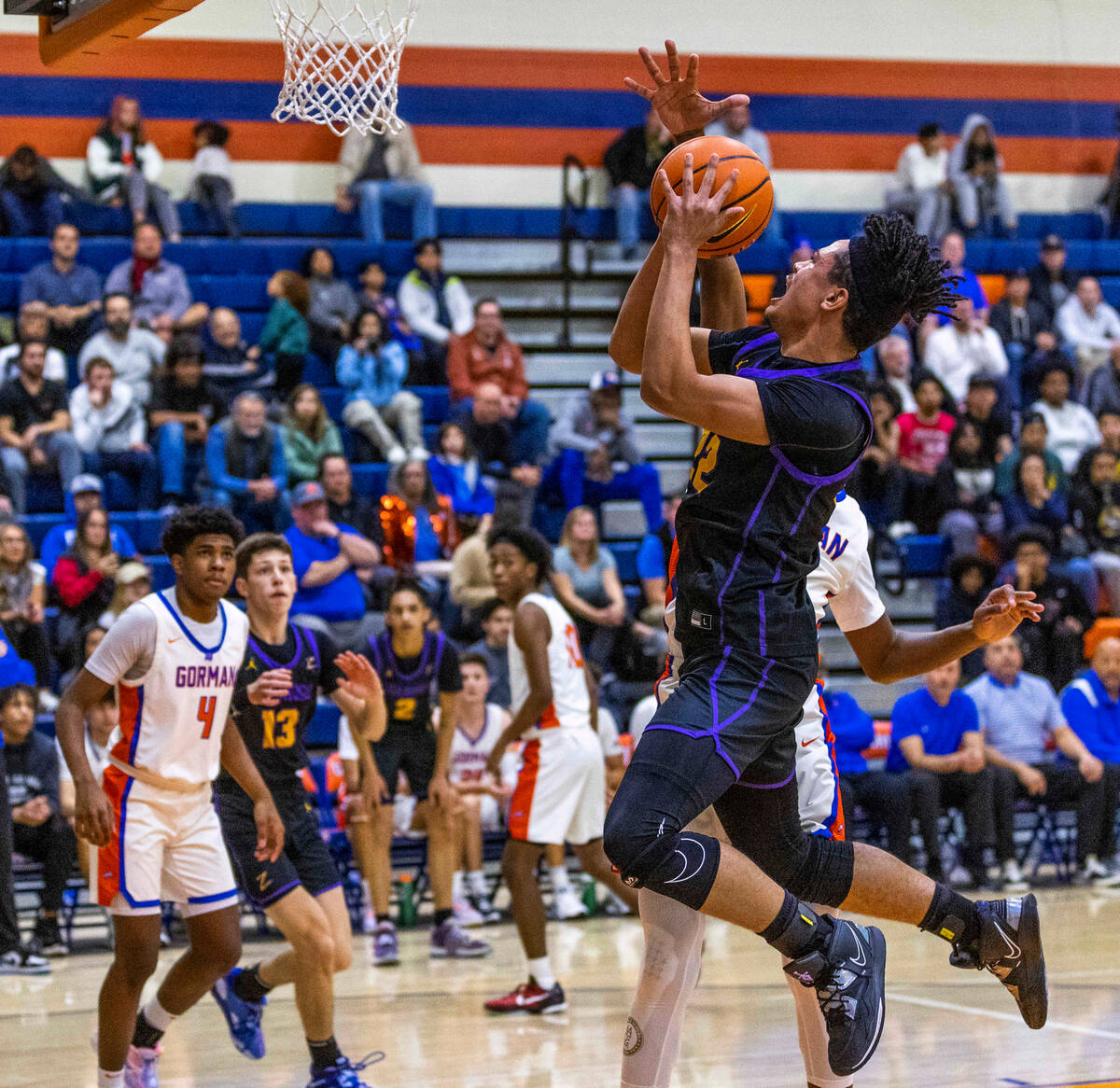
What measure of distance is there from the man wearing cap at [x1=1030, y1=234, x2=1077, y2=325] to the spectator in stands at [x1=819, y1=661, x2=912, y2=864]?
6788mm

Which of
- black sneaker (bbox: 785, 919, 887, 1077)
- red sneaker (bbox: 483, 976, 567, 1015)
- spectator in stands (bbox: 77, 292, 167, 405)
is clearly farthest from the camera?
spectator in stands (bbox: 77, 292, 167, 405)

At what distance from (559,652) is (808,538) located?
352cm

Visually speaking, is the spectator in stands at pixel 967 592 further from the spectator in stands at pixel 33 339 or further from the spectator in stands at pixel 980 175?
the spectator in stands at pixel 33 339

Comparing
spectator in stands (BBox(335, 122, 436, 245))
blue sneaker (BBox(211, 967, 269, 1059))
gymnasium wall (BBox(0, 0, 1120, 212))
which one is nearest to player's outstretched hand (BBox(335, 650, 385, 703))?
blue sneaker (BBox(211, 967, 269, 1059))

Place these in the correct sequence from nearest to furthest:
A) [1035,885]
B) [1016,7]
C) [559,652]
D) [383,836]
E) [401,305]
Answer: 1. [559,652]
2. [383,836]
3. [1035,885]
4. [401,305]
5. [1016,7]

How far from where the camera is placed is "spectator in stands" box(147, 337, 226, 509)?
11203 mm

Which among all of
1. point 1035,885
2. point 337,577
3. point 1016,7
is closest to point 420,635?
point 337,577

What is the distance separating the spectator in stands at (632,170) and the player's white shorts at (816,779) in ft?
34.9

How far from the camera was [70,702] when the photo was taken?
16.0ft

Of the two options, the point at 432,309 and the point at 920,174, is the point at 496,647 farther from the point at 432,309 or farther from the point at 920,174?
the point at 920,174

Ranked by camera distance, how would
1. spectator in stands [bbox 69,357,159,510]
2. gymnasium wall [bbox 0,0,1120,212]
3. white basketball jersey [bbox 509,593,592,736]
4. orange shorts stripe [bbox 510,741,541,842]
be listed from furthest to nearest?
gymnasium wall [bbox 0,0,1120,212] < spectator in stands [bbox 69,357,159,510] < white basketball jersey [bbox 509,593,592,736] < orange shorts stripe [bbox 510,741,541,842]

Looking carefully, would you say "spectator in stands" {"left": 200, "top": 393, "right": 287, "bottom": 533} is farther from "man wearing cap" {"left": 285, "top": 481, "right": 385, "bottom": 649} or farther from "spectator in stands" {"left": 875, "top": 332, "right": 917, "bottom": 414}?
"spectator in stands" {"left": 875, "top": 332, "right": 917, "bottom": 414}

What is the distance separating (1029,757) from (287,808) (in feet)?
19.1

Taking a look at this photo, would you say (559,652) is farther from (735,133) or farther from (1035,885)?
(735,133)
